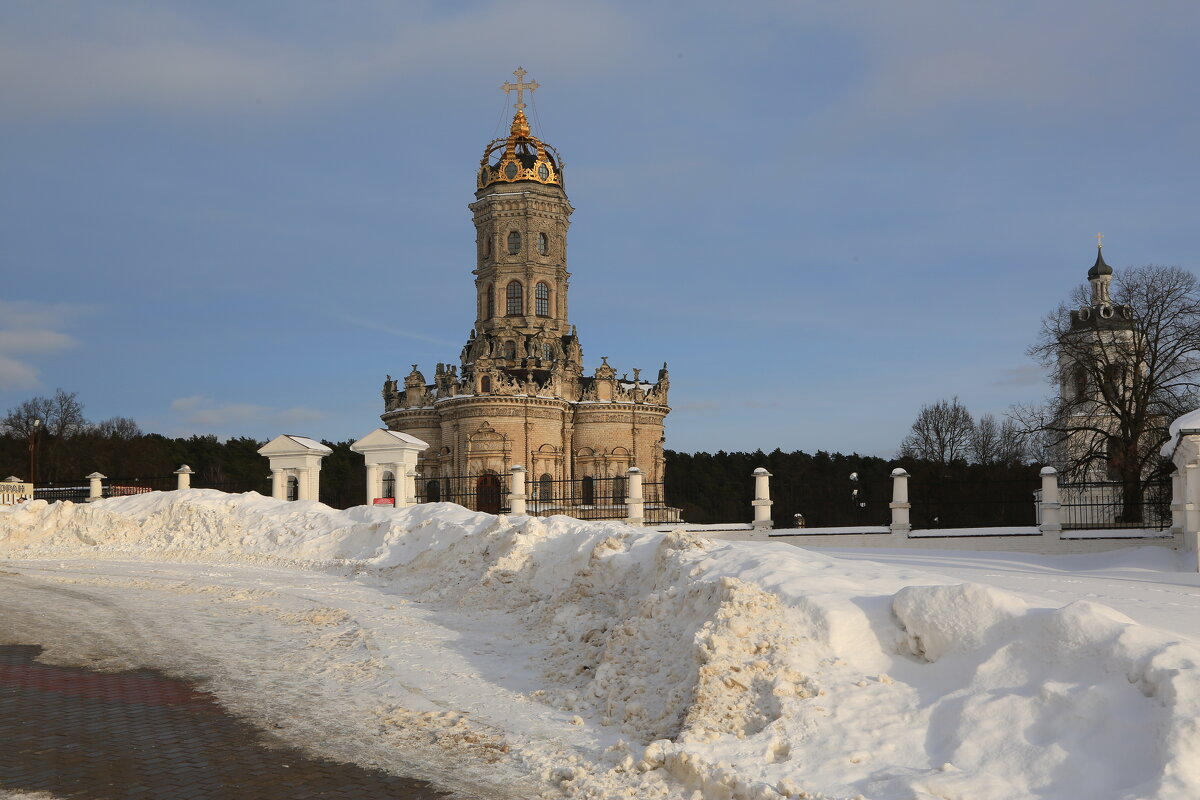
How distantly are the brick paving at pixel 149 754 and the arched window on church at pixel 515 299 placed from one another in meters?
46.6

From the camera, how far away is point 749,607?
909 centimetres

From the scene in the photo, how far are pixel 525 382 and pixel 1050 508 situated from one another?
102ft

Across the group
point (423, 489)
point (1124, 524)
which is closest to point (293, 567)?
point (1124, 524)

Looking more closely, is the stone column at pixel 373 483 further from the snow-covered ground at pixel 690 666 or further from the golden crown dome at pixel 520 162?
the golden crown dome at pixel 520 162

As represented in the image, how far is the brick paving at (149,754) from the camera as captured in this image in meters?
6.75

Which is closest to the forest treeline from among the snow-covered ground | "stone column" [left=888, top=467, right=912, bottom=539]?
"stone column" [left=888, top=467, right=912, bottom=539]

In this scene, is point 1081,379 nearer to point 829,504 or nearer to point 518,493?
point 829,504

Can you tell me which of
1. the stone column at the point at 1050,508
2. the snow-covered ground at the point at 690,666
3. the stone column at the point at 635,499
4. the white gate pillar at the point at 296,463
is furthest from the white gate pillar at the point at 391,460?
the stone column at the point at 1050,508

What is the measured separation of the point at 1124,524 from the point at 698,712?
24.5m

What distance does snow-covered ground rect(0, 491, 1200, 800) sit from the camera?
678 centimetres

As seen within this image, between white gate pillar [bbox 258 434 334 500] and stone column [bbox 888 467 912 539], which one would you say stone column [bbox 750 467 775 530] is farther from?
white gate pillar [bbox 258 434 334 500]

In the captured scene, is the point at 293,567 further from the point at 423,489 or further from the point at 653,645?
the point at 423,489

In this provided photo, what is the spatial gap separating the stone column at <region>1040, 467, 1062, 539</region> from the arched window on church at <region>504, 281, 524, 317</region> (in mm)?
36029

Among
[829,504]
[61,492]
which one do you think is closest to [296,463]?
[61,492]
